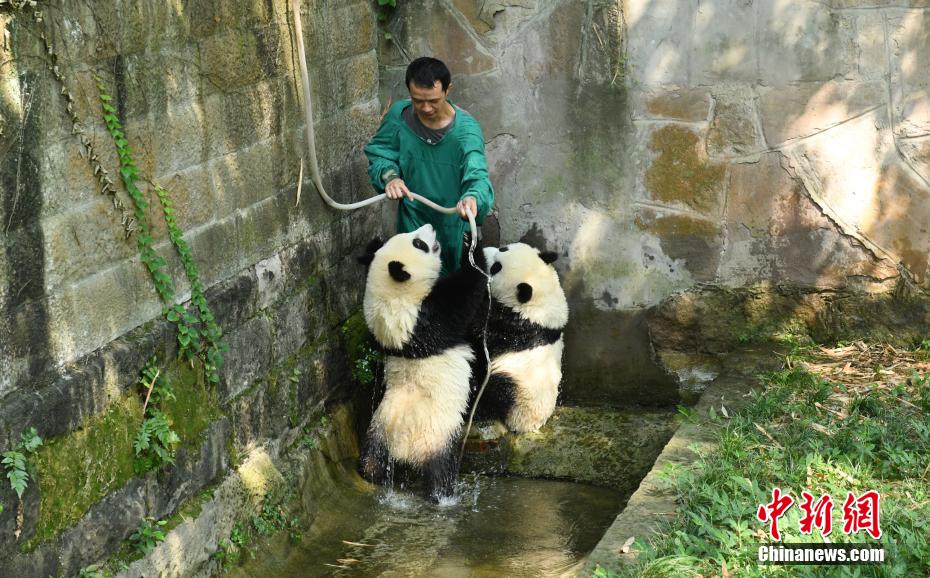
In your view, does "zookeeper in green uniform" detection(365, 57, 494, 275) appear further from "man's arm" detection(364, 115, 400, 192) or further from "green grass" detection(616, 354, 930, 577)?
"green grass" detection(616, 354, 930, 577)

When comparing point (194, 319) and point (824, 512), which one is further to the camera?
point (194, 319)

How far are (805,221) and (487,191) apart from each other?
74.0 inches

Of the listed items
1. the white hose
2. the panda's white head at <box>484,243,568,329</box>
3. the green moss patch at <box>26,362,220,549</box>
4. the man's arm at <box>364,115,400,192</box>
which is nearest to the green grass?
the panda's white head at <box>484,243,568,329</box>

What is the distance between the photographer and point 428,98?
5.58 meters

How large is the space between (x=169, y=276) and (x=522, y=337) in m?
2.34

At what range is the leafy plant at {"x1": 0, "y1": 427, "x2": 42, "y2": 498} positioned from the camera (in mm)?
3445

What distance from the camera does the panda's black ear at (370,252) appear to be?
584cm

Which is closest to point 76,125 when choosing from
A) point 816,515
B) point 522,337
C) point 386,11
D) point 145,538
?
point 145,538

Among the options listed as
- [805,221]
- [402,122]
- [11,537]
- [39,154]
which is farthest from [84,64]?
[805,221]

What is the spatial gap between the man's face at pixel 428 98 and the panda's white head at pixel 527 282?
37.7 inches

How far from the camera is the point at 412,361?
5.67 m

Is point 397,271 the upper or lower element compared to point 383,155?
lower

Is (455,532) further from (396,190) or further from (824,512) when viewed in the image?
(824,512)

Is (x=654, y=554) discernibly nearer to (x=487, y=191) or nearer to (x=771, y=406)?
(x=771, y=406)
